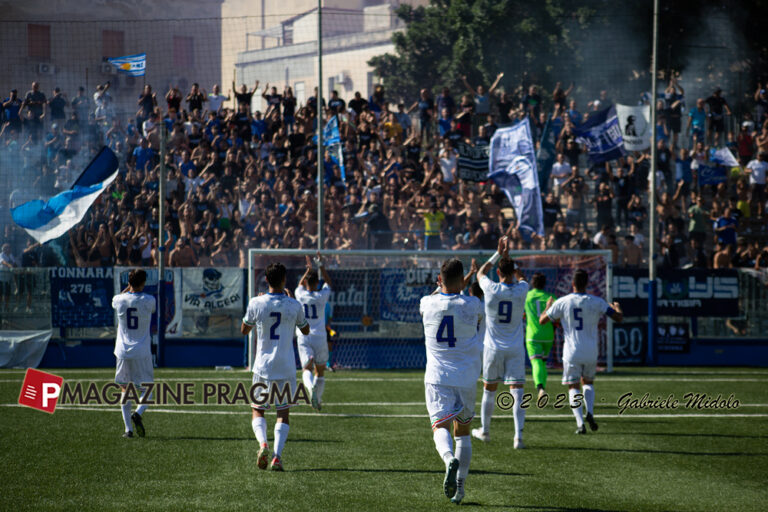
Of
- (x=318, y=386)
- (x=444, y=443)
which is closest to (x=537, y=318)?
(x=318, y=386)

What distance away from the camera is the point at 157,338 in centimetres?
1941

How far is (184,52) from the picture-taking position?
33219mm

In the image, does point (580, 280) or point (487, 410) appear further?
point (580, 280)

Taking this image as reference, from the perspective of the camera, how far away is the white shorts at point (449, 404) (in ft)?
25.7

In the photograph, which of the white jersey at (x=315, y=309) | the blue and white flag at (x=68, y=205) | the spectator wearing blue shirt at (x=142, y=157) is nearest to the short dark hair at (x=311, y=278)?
the white jersey at (x=315, y=309)

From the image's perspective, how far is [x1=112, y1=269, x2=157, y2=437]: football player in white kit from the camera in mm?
11141

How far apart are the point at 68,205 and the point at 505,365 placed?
1094 cm

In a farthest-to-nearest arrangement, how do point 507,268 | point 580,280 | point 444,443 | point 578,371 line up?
point 578,371 < point 580,280 < point 507,268 < point 444,443

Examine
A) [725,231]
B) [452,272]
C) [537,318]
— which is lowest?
[537,318]

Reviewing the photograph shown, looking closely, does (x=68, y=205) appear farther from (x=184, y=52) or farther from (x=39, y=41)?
(x=184, y=52)

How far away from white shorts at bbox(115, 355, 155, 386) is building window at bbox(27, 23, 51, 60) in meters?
18.1

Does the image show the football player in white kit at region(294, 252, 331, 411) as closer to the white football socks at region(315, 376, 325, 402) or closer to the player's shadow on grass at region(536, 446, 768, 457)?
the white football socks at region(315, 376, 325, 402)

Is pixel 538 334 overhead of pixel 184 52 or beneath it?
beneath

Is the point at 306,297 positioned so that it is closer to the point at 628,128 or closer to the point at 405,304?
the point at 405,304
